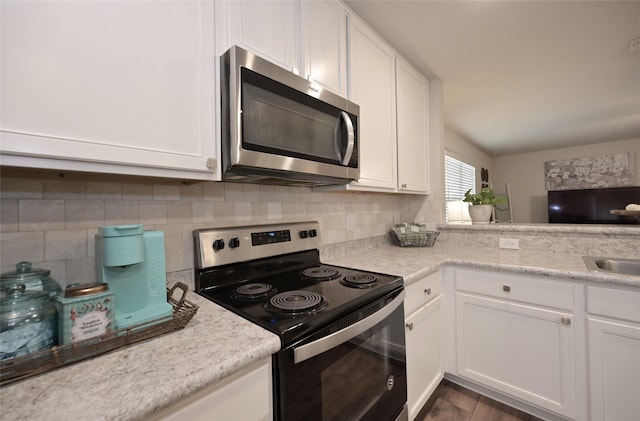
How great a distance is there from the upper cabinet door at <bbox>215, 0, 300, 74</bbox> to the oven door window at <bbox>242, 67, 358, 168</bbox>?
0.15 m

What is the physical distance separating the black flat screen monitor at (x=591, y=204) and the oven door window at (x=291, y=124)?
18.9ft

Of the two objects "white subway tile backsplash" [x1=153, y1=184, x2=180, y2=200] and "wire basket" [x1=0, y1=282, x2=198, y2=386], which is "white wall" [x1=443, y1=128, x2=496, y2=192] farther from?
"wire basket" [x1=0, y1=282, x2=198, y2=386]

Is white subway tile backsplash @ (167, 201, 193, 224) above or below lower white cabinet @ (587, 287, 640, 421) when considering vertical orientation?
above

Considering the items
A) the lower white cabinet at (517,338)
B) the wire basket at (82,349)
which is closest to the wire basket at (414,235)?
the lower white cabinet at (517,338)

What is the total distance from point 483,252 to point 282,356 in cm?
174

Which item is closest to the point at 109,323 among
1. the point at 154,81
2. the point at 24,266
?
the point at 24,266

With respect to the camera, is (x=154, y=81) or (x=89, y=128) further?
(x=154, y=81)

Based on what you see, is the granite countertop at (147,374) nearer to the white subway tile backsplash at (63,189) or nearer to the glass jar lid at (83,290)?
the glass jar lid at (83,290)

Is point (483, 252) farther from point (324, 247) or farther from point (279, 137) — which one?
point (279, 137)

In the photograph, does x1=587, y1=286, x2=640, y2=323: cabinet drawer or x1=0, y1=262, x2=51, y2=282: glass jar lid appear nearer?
x1=0, y1=262, x2=51, y2=282: glass jar lid

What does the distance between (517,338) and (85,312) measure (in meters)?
1.92

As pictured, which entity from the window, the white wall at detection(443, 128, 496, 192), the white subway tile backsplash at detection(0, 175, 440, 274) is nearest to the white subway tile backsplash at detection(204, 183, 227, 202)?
the white subway tile backsplash at detection(0, 175, 440, 274)

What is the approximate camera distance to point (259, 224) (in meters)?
1.33

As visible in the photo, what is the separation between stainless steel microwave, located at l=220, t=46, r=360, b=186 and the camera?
902 mm
